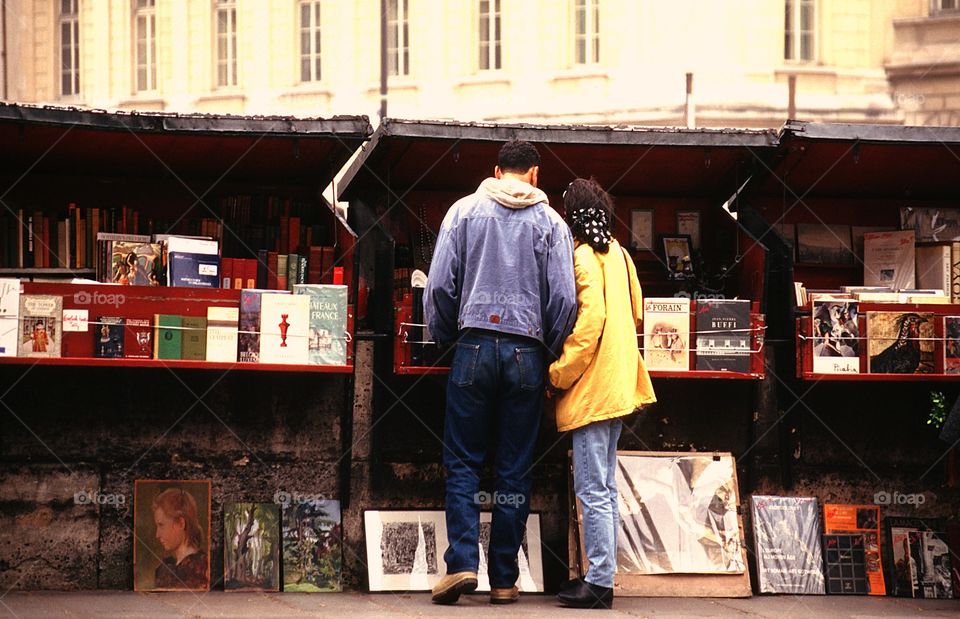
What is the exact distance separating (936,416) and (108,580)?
4.51 meters

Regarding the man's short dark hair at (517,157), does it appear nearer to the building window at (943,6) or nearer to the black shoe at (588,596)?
the black shoe at (588,596)

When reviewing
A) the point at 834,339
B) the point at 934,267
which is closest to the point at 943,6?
the point at 934,267

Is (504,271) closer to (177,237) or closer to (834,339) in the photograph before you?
(177,237)

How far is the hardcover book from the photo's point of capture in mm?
8203

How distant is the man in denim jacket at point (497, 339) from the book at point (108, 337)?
159 centimetres

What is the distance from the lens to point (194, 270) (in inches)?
315

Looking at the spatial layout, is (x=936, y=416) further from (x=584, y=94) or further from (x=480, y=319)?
(x=584, y=94)

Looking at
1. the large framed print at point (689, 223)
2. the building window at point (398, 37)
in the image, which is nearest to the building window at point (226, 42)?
the building window at point (398, 37)

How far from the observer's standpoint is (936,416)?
8.35 m

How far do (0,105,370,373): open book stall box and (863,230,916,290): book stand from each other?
3.15m

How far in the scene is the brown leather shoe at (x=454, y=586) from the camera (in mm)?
7117

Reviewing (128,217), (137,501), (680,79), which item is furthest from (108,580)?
(680,79)

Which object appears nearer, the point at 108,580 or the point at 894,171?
the point at 108,580

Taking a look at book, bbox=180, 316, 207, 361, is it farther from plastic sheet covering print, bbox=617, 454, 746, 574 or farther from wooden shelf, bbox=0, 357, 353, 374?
plastic sheet covering print, bbox=617, 454, 746, 574
